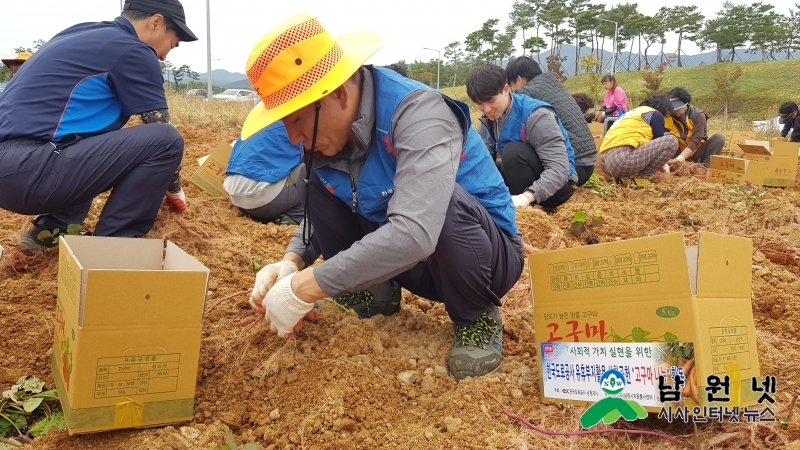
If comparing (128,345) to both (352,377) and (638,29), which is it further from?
(638,29)

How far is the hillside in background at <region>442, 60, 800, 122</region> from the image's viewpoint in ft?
83.2

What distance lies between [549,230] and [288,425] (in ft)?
8.30

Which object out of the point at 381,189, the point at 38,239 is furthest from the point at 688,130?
the point at 38,239

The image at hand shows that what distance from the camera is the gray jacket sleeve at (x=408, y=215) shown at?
148 centimetres

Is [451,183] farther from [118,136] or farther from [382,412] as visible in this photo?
Answer: [118,136]

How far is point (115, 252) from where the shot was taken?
1.82 meters

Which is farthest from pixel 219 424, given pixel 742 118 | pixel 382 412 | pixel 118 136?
pixel 742 118

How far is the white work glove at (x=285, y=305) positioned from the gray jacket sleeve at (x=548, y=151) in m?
2.49

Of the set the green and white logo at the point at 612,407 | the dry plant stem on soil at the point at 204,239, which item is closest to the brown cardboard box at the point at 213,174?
the dry plant stem on soil at the point at 204,239

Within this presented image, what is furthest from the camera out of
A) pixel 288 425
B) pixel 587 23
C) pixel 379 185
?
pixel 587 23

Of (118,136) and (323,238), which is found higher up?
(118,136)

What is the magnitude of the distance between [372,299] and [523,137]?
227 cm

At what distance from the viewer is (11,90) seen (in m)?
2.48

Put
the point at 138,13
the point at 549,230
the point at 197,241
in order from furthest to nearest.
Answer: the point at 549,230 < the point at 197,241 < the point at 138,13
